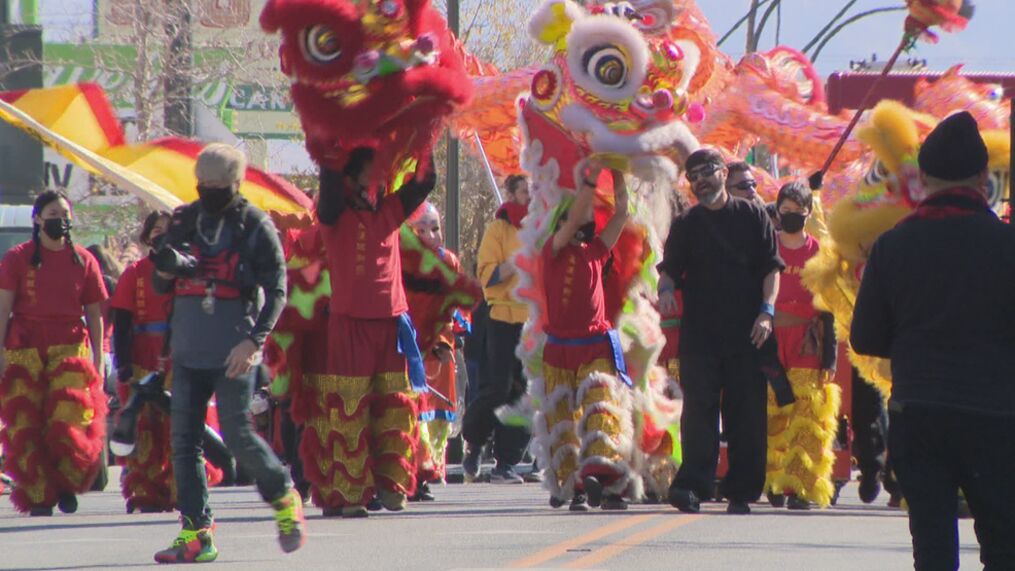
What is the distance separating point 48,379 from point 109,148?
9.61 ft

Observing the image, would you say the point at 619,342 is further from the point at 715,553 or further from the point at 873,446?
the point at 715,553

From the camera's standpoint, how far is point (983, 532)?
23.2 feet

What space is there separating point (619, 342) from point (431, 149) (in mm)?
1467

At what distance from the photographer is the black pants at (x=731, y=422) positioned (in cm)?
1180

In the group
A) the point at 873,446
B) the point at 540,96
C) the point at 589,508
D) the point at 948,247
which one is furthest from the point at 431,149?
the point at 948,247

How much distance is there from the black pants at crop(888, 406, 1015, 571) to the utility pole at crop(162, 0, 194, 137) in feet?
82.6

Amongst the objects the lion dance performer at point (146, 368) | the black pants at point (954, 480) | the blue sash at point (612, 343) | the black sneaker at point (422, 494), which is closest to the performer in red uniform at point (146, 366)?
the lion dance performer at point (146, 368)

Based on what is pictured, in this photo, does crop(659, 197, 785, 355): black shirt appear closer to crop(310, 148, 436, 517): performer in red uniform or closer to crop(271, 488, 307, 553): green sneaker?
crop(310, 148, 436, 517): performer in red uniform

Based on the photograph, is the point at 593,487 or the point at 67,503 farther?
the point at 67,503

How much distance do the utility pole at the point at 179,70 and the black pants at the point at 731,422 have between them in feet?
67.3

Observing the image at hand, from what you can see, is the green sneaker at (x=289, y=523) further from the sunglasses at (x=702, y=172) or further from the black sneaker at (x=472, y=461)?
the black sneaker at (x=472, y=461)

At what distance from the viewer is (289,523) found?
941cm

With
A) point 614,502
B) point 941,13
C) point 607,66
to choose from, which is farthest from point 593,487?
point 941,13

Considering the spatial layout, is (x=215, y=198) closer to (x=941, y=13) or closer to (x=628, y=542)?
(x=628, y=542)
